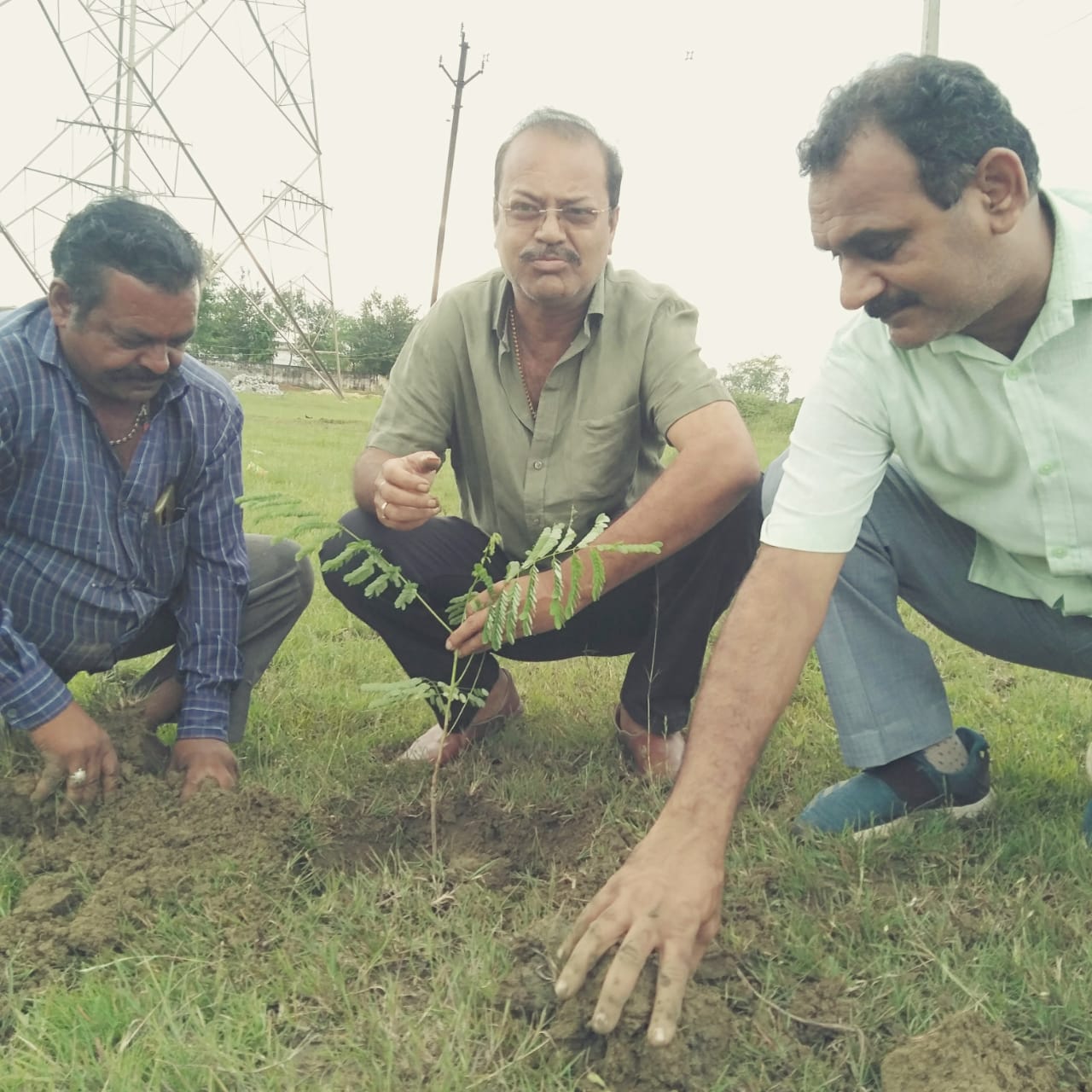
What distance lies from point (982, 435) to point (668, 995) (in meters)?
1.46

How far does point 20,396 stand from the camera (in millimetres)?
2570

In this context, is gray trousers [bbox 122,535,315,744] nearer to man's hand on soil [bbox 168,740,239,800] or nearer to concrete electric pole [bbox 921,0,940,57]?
man's hand on soil [bbox 168,740,239,800]

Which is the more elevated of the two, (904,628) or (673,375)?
(673,375)

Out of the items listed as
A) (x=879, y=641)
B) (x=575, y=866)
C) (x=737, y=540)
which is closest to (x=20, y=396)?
(x=575, y=866)

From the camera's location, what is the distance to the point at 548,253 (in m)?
2.78

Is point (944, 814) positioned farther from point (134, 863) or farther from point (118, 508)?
point (118, 508)

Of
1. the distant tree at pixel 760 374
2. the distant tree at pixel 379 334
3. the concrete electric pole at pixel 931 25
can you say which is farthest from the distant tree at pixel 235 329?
the concrete electric pole at pixel 931 25

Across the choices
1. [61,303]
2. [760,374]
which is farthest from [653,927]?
[760,374]

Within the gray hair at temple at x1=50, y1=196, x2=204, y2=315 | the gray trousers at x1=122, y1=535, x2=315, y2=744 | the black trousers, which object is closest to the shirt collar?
the black trousers

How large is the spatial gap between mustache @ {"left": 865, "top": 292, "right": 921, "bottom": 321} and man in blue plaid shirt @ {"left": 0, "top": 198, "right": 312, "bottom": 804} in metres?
1.70

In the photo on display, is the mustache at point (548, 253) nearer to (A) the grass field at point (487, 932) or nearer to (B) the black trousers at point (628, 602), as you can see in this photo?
(B) the black trousers at point (628, 602)

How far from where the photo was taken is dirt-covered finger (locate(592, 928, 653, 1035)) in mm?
1468

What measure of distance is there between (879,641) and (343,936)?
147 cm

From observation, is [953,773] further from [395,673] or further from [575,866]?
[395,673]
